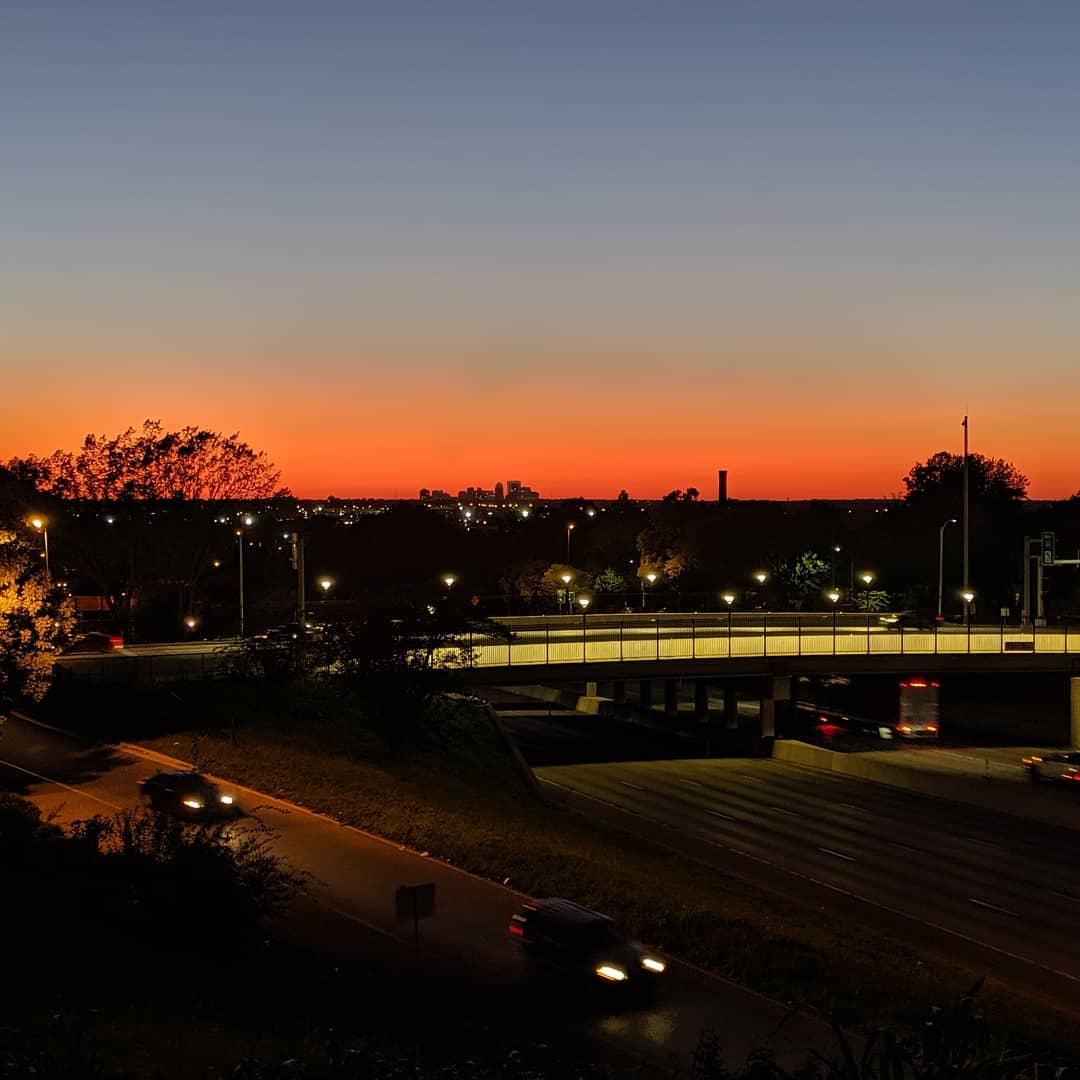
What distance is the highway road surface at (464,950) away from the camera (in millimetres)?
16250

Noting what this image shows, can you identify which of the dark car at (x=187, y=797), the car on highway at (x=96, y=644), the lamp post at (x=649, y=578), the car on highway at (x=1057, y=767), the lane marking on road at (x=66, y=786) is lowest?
the car on highway at (x=1057, y=767)

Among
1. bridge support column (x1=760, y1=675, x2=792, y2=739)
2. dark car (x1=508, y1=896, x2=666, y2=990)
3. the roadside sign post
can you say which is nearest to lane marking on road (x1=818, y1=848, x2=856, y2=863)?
dark car (x1=508, y1=896, x2=666, y2=990)

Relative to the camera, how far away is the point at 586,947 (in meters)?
18.1

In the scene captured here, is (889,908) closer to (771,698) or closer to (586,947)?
(586,947)

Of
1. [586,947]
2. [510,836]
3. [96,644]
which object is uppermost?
[96,644]

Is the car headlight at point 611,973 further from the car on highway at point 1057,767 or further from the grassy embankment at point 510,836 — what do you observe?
the car on highway at point 1057,767

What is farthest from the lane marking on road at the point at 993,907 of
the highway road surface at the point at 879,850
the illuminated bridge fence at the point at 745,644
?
the illuminated bridge fence at the point at 745,644

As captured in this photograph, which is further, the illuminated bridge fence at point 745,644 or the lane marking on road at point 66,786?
the illuminated bridge fence at point 745,644

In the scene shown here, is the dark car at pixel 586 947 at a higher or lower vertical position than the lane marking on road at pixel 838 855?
higher

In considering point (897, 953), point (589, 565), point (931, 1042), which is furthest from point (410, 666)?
point (589, 565)

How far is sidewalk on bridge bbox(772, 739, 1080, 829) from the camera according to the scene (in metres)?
42.2

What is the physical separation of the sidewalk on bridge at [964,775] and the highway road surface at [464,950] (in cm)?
2573

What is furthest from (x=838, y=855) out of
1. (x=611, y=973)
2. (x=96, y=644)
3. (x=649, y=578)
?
(x=649, y=578)

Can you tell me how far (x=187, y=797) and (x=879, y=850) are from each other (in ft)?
66.1
